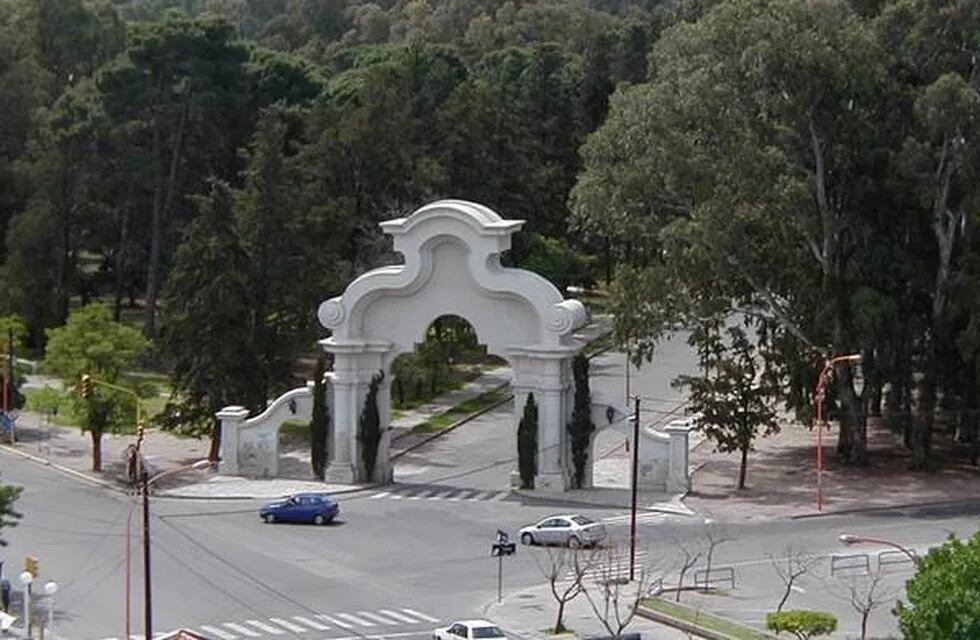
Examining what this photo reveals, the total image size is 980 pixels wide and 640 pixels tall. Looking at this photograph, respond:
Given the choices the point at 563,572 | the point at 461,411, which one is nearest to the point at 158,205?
the point at 461,411

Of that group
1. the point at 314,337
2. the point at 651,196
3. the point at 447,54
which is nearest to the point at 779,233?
the point at 651,196

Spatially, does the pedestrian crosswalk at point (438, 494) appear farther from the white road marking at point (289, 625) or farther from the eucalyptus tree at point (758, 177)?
the white road marking at point (289, 625)

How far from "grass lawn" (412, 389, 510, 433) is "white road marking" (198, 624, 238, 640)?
3185 centimetres

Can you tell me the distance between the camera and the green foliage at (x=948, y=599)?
34.8m

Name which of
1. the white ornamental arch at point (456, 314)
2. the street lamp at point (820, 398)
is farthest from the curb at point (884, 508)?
the white ornamental arch at point (456, 314)

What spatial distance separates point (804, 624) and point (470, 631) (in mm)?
7800

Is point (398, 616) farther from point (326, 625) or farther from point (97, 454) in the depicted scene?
point (97, 454)

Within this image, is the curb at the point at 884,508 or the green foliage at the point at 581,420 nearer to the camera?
the curb at the point at 884,508

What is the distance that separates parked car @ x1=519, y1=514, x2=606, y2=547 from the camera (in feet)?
183

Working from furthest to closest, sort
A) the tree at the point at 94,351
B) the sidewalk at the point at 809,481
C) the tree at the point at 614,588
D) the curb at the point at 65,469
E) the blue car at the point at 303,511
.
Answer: the tree at the point at 94,351 < the curb at the point at 65,469 < the sidewalk at the point at 809,481 < the blue car at the point at 303,511 < the tree at the point at 614,588

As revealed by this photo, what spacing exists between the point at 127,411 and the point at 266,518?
9.82m

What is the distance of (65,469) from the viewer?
2753 inches

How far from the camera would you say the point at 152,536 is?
57.8 metres

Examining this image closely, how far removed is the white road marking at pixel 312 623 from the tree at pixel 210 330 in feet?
72.0
